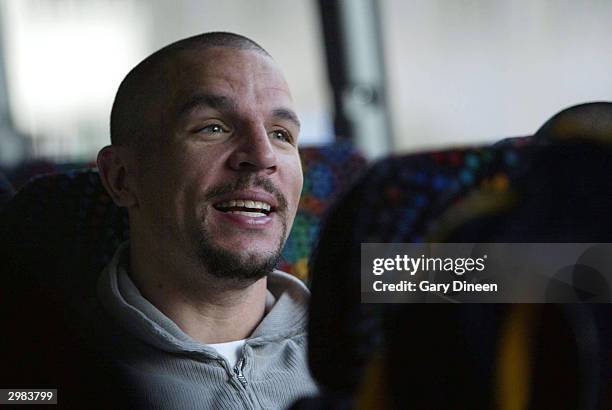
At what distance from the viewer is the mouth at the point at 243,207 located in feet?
3.76

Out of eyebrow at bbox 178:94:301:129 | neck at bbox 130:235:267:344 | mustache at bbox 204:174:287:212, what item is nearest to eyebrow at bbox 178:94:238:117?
eyebrow at bbox 178:94:301:129

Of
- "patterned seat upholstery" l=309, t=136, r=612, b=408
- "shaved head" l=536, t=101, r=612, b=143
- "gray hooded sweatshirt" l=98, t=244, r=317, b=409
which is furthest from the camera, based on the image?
"gray hooded sweatshirt" l=98, t=244, r=317, b=409

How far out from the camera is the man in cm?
115

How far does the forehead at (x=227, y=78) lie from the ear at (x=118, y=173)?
4.3 inches

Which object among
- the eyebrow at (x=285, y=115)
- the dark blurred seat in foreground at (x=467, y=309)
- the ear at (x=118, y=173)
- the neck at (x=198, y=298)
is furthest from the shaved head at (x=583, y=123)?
the ear at (x=118, y=173)

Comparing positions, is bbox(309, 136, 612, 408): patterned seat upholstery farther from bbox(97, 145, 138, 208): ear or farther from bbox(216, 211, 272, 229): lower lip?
bbox(97, 145, 138, 208): ear

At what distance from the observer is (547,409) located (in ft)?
2.49

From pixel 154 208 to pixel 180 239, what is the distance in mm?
65

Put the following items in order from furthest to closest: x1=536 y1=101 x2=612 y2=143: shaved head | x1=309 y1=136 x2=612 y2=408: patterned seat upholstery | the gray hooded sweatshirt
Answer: the gray hooded sweatshirt
x1=536 y1=101 x2=612 y2=143: shaved head
x1=309 y1=136 x2=612 y2=408: patterned seat upholstery

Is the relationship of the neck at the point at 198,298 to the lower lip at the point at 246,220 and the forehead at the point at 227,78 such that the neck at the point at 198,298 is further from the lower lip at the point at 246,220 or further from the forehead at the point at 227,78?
the forehead at the point at 227,78

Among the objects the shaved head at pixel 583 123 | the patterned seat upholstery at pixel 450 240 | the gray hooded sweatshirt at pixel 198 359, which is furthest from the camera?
Result: the gray hooded sweatshirt at pixel 198 359

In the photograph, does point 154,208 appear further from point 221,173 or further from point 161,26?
point 161,26

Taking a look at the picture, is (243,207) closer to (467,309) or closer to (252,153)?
(252,153)

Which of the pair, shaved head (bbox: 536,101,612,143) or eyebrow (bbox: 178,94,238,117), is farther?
eyebrow (bbox: 178,94,238,117)
